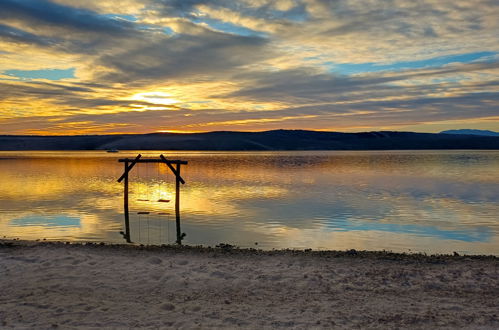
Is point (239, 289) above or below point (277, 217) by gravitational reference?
above

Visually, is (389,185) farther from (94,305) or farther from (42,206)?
(94,305)

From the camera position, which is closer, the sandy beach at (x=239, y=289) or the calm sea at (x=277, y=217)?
the sandy beach at (x=239, y=289)

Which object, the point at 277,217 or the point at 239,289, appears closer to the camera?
the point at 239,289

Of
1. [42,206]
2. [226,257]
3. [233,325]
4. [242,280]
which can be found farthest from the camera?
[42,206]

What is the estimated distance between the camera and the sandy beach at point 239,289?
856 centimetres

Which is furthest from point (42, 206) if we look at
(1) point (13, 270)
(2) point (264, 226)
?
(1) point (13, 270)

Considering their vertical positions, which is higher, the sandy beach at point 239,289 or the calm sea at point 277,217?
the sandy beach at point 239,289

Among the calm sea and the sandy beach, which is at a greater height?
the sandy beach

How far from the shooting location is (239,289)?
10586mm

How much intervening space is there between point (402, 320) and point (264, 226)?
45.2ft

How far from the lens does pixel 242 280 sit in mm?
11297

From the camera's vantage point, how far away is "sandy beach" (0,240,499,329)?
856 cm

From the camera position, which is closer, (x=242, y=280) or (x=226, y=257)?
(x=242, y=280)

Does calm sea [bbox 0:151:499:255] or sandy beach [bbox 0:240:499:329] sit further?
calm sea [bbox 0:151:499:255]
